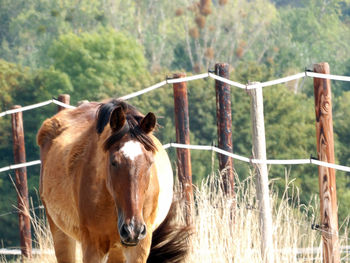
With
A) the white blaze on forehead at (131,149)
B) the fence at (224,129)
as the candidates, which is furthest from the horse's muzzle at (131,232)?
the fence at (224,129)

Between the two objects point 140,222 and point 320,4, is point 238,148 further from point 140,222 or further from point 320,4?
point 320,4

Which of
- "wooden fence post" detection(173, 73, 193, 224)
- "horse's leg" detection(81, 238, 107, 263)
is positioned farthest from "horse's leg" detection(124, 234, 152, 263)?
"wooden fence post" detection(173, 73, 193, 224)

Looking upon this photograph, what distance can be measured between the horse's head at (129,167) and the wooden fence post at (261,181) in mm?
1238

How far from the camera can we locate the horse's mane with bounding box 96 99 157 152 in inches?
197

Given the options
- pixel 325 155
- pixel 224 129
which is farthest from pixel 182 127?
pixel 325 155

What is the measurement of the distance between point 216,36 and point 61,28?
1462cm

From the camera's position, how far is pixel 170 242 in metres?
6.12

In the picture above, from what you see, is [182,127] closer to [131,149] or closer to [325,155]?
[325,155]

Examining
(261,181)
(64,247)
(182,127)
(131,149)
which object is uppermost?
(182,127)

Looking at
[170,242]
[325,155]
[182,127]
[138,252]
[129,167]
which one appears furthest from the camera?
[182,127]

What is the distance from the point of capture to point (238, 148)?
40.9m

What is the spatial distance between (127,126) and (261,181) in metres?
1.43

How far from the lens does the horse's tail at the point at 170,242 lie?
6.09 meters

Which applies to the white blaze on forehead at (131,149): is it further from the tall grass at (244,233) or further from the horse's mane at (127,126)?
the tall grass at (244,233)
